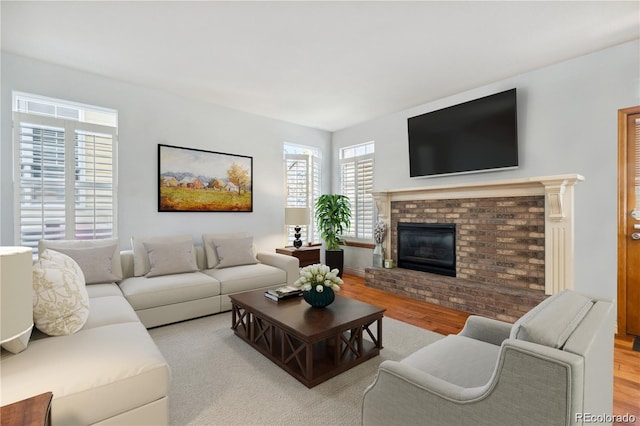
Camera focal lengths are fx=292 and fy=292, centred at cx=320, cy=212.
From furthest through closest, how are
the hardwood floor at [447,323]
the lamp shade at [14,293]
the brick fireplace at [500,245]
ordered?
the brick fireplace at [500,245], the hardwood floor at [447,323], the lamp shade at [14,293]

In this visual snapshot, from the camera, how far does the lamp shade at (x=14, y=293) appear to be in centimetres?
81

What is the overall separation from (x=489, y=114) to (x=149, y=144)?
436 centimetres

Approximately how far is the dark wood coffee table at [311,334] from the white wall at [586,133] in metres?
2.41

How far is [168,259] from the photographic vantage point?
3.40 meters

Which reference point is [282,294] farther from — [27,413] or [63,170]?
[63,170]

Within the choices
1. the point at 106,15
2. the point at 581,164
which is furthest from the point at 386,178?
the point at 106,15

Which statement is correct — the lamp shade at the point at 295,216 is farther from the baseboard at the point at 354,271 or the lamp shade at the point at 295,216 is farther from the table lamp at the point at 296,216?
the baseboard at the point at 354,271

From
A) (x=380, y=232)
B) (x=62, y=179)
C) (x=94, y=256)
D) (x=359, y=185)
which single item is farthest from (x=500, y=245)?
(x=62, y=179)

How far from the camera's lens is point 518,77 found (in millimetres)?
3484

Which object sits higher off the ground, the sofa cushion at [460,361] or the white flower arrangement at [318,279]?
the white flower arrangement at [318,279]

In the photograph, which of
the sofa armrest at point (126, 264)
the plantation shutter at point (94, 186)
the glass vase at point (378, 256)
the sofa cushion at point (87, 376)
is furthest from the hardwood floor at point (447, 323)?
the plantation shutter at point (94, 186)

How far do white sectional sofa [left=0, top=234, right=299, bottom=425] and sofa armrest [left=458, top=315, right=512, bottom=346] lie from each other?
5.79 ft

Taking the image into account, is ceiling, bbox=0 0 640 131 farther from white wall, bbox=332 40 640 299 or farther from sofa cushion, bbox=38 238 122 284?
sofa cushion, bbox=38 238 122 284

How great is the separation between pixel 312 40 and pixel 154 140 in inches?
98.9
